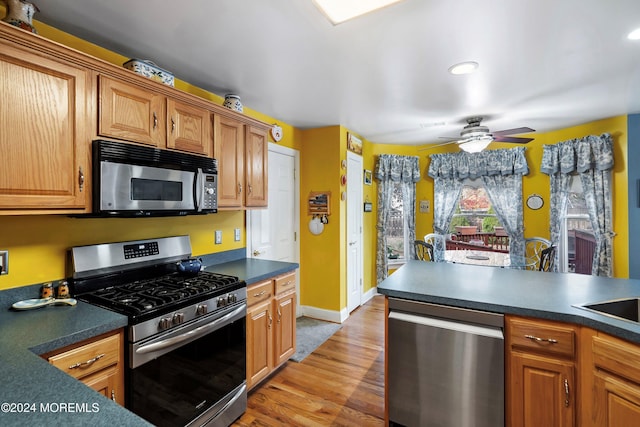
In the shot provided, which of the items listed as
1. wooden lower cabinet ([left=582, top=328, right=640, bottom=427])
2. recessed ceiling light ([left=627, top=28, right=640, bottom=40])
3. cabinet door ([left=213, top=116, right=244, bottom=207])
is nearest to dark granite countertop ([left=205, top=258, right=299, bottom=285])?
cabinet door ([left=213, top=116, right=244, bottom=207])

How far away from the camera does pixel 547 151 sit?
4156mm

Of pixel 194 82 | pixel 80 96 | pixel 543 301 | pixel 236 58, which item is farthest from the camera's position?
pixel 194 82

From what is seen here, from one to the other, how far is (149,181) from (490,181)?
459 cm

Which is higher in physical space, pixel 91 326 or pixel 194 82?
pixel 194 82

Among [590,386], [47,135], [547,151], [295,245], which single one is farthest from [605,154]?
[47,135]

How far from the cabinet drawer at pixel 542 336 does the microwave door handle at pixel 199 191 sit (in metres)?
2.05

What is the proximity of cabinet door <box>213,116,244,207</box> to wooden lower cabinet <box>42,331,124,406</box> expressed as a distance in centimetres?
123

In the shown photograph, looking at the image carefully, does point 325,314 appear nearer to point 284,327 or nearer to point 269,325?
point 284,327

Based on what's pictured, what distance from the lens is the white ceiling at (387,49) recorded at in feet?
5.28

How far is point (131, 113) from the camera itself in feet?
5.93

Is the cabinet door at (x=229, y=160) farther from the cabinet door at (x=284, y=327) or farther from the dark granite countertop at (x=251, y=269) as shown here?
the cabinet door at (x=284, y=327)

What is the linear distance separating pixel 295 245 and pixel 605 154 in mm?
3854

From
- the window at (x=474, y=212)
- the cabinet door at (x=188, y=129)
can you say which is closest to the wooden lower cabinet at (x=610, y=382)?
the cabinet door at (x=188, y=129)

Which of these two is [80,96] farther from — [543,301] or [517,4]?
[543,301]
